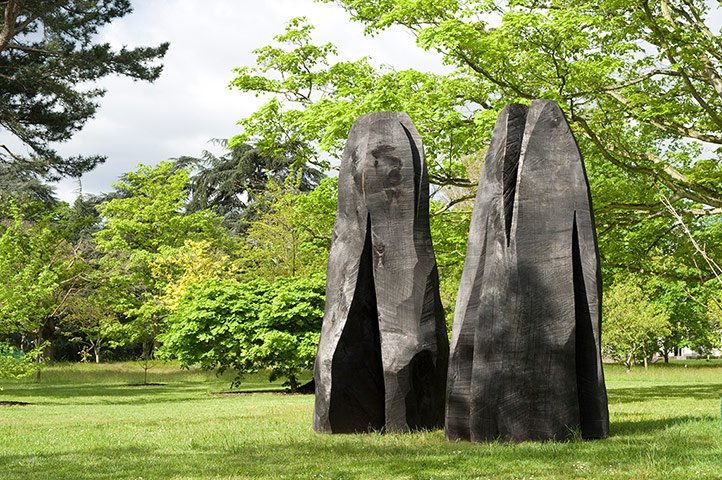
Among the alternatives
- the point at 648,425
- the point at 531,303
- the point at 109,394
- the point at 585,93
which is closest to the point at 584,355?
the point at 531,303

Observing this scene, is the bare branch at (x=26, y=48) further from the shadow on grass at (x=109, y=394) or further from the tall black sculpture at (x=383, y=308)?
the tall black sculpture at (x=383, y=308)

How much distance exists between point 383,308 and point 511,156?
8.07 ft

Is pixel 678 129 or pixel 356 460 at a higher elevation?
pixel 678 129

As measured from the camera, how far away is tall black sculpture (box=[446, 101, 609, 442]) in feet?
24.4

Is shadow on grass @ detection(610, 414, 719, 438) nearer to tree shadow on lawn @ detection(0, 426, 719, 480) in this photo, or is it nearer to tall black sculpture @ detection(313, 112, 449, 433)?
tree shadow on lawn @ detection(0, 426, 719, 480)

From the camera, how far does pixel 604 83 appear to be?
14.6 meters

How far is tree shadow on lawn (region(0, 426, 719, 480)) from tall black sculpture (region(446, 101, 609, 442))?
363 millimetres

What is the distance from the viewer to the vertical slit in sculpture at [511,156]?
798 centimetres

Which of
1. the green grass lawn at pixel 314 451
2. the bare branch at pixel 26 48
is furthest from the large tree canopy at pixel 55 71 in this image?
the green grass lawn at pixel 314 451

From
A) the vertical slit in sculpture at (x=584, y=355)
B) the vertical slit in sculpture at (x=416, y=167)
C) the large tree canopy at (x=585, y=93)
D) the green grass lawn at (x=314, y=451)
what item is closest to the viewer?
the green grass lawn at (x=314, y=451)

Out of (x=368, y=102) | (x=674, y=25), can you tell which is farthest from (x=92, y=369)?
(x=674, y=25)

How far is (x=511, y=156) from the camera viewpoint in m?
8.18

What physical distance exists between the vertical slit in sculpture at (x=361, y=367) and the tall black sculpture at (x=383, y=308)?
1 centimetres

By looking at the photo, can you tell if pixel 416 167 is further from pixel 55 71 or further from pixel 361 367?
pixel 55 71
